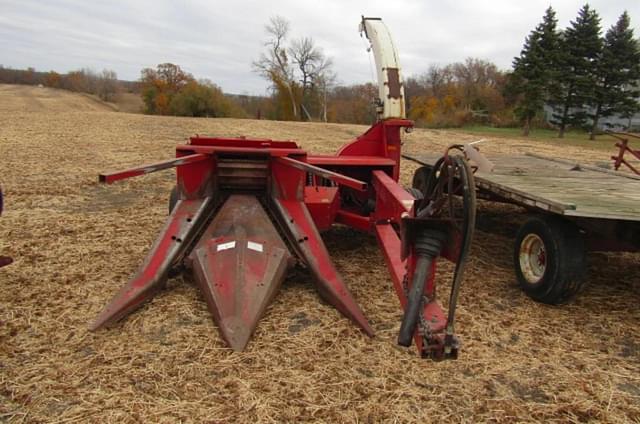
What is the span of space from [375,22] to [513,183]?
6.41 feet

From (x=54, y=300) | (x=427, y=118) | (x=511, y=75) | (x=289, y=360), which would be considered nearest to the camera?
(x=289, y=360)

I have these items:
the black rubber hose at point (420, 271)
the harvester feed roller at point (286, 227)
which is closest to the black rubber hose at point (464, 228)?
the harvester feed roller at point (286, 227)

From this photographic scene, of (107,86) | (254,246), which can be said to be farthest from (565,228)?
(107,86)

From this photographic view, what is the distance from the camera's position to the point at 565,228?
11.2ft

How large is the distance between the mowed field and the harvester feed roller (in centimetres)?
18

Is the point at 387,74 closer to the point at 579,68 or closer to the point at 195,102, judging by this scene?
the point at 579,68

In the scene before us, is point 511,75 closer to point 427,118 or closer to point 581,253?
point 427,118

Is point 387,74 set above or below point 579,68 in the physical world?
below

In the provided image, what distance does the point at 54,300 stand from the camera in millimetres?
3230

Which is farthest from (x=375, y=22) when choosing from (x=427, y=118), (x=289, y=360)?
(x=427, y=118)

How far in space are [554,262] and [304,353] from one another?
6.07 ft

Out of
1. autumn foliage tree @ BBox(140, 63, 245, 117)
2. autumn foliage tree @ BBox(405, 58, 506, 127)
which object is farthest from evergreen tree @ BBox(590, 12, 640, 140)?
autumn foliage tree @ BBox(140, 63, 245, 117)

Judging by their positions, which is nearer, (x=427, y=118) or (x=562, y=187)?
(x=562, y=187)

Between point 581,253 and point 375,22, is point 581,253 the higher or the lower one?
the lower one
